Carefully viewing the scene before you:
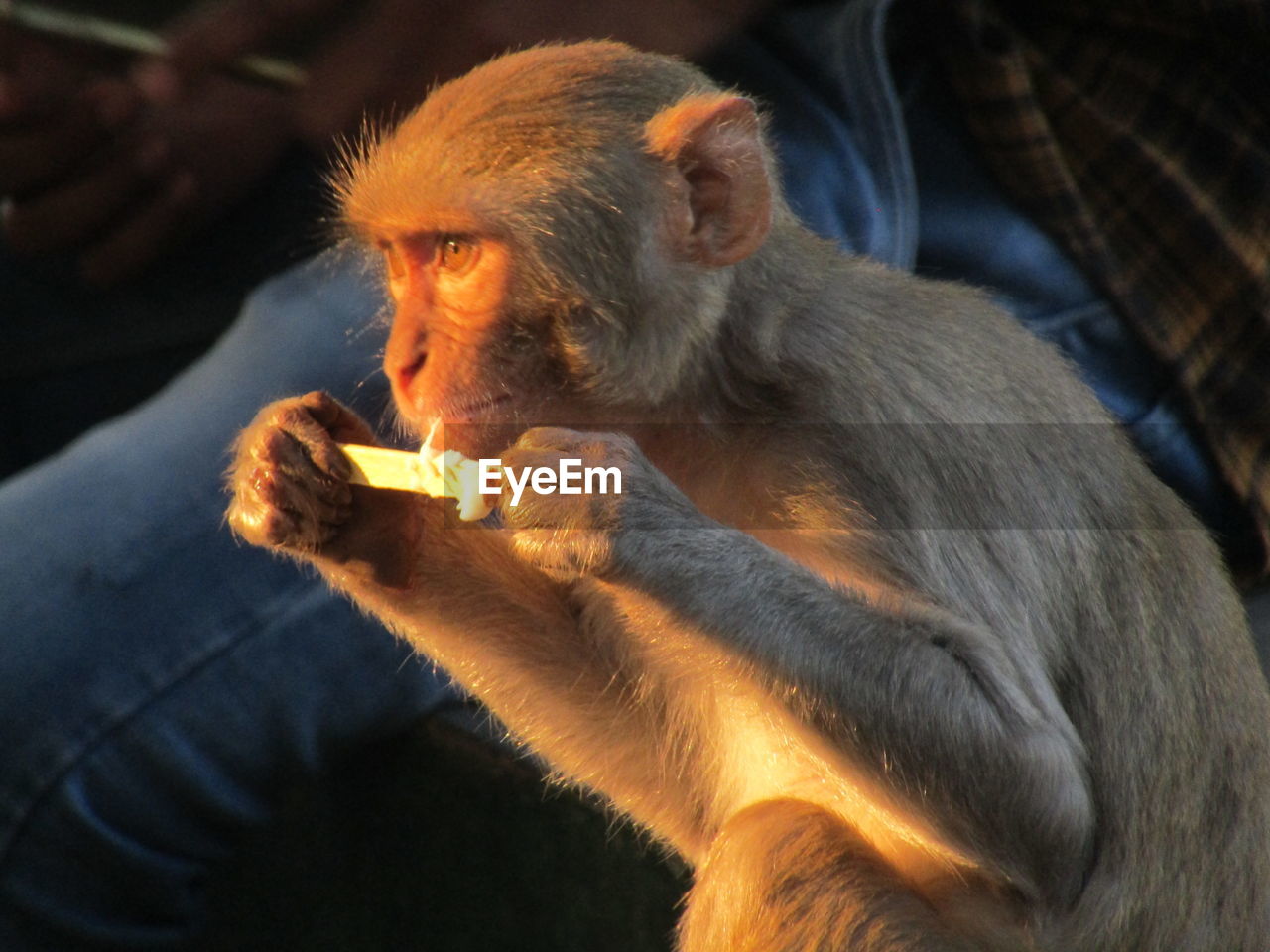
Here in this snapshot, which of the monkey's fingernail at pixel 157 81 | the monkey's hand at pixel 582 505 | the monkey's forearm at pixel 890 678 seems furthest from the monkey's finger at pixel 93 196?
the monkey's forearm at pixel 890 678

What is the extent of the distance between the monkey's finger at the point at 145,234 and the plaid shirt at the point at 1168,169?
1.10 meters

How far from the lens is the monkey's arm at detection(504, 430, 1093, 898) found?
128cm

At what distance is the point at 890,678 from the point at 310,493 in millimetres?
617

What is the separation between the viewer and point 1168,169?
201 centimetres

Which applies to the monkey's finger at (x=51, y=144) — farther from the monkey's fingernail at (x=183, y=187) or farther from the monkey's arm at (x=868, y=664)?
the monkey's arm at (x=868, y=664)

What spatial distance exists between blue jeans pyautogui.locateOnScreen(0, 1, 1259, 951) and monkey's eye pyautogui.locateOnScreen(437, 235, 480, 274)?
0.84 ft

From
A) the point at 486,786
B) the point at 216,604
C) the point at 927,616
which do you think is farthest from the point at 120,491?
the point at 927,616

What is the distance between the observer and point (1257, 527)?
1.94m

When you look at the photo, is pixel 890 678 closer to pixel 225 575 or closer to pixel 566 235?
pixel 566 235

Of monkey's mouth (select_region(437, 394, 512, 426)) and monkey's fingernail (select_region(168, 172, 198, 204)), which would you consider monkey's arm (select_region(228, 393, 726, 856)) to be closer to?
monkey's mouth (select_region(437, 394, 512, 426))

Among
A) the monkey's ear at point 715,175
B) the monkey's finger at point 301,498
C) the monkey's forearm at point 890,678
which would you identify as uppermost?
the monkey's ear at point 715,175

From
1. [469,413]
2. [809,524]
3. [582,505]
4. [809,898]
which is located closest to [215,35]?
[469,413]

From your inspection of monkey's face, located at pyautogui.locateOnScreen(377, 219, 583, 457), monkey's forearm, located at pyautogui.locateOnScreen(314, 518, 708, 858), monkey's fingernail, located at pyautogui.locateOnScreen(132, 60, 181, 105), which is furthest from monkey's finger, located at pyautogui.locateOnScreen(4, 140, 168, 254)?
monkey's forearm, located at pyautogui.locateOnScreen(314, 518, 708, 858)

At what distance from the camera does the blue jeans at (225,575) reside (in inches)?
67.6
